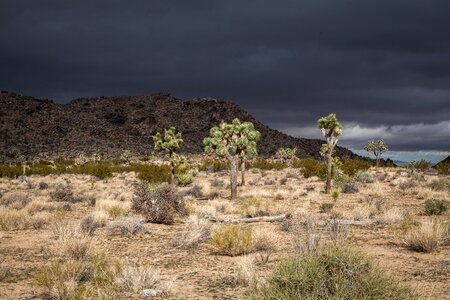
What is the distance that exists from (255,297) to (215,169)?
58842 millimetres

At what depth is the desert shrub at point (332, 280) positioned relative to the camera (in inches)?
220

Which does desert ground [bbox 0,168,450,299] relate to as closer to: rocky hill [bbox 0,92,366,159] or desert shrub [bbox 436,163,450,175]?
desert shrub [bbox 436,163,450,175]

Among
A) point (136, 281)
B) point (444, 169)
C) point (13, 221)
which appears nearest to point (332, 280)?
point (136, 281)

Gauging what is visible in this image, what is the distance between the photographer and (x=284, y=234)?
13.8m

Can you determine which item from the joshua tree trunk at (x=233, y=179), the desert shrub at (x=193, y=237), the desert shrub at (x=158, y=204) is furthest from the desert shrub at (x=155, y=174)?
the desert shrub at (x=193, y=237)

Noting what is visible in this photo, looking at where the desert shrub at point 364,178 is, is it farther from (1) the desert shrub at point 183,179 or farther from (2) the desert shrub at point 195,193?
(2) the desert shrub at point 195,193

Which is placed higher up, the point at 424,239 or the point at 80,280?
the point at 424,239

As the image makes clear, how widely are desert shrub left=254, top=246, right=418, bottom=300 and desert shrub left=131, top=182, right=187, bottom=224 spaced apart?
1088 cm

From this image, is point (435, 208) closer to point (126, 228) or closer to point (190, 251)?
point (190, 251)

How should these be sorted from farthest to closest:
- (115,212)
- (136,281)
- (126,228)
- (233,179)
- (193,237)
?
(233,179)
(115,212)
(126,228)
(193,237)
(136,281)

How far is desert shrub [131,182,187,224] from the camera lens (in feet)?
54.4

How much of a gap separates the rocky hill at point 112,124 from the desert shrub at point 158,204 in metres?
75.6

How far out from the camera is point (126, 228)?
46.2 feet

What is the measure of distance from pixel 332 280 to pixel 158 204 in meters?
12.0
